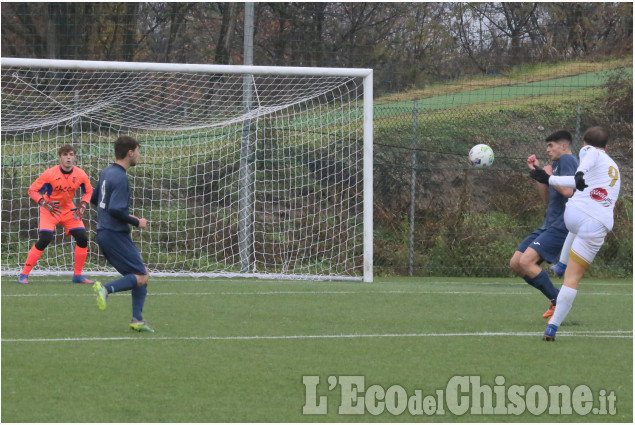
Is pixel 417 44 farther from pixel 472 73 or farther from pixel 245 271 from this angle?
pixel 245 271

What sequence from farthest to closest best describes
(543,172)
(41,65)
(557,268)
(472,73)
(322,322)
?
(472,73) < (41,65) < (557,268) < (322,322) < (543,172)

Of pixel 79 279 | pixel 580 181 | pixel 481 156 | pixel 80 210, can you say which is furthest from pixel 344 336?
pixel 79 279

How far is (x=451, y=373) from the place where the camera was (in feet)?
23.5

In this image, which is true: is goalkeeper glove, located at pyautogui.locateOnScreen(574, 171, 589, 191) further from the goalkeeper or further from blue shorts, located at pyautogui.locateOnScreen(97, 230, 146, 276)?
the goalkeeper

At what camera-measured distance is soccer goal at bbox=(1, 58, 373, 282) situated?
15617 mm

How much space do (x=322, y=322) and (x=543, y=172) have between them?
281 centimetres

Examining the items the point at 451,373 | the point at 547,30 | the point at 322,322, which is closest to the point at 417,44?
the point at 547,30

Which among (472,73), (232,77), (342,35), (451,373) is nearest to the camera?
(451,373)

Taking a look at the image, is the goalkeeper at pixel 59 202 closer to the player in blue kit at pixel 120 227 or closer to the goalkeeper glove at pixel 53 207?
the goalkeeper glove at pixel 53 207

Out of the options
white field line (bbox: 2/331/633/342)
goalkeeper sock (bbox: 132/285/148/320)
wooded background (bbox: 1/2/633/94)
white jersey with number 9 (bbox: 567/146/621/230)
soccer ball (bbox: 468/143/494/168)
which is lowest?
white field line (bbox: 2/331/633/342)

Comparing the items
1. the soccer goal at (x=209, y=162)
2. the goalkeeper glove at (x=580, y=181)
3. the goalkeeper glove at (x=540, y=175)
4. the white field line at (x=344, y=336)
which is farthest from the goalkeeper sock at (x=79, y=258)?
the goalkeeper glove at (x=580, y=181)

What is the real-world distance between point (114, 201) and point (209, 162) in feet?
25.6

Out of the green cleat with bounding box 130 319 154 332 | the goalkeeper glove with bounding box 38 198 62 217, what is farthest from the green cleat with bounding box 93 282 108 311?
the goalkeeper glove with bounding box 38 198 62 217

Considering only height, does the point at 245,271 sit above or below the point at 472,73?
below
